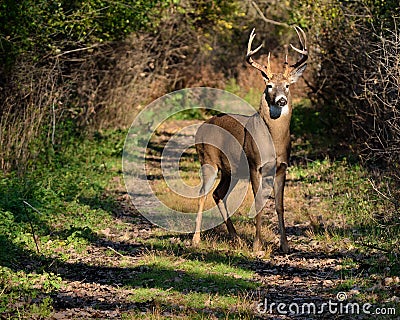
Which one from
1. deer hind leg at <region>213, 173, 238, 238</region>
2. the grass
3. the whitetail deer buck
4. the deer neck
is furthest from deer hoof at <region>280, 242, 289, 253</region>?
deer hind leg at <region>213, 173, 238, 238</region>

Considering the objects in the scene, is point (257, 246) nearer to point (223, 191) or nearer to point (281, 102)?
point (223, 191)

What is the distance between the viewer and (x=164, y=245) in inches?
A: 391

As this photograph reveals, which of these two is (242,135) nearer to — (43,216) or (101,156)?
(43,216)

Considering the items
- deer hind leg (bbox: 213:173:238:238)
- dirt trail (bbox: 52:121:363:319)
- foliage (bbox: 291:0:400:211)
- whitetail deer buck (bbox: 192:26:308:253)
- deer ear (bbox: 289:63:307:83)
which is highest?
foliage (bbox: 291:0:400:211)

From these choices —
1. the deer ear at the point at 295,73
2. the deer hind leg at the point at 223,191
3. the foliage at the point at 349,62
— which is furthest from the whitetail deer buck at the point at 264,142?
the foliage at the point at 349,62

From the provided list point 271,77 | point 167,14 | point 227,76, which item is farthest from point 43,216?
point 227,76

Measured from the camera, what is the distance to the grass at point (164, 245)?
7.45 m

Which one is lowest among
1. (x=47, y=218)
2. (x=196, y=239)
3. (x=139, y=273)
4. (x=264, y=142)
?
(x=139, y=273)

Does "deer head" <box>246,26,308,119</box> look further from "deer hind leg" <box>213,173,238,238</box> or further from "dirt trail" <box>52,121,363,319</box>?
"dirt trail" <box>52,121,363,319</box>

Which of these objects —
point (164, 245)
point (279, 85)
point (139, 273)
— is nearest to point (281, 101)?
point (279, 85)

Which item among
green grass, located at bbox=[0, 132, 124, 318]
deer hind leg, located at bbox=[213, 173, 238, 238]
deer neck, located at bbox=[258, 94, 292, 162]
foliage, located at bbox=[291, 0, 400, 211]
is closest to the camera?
green grass, located at bbox=[0, 132, 124, 318]

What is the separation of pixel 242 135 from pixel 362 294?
11.7 feet

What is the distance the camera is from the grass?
7453 millimetres

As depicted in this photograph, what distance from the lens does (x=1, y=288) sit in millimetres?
7629
